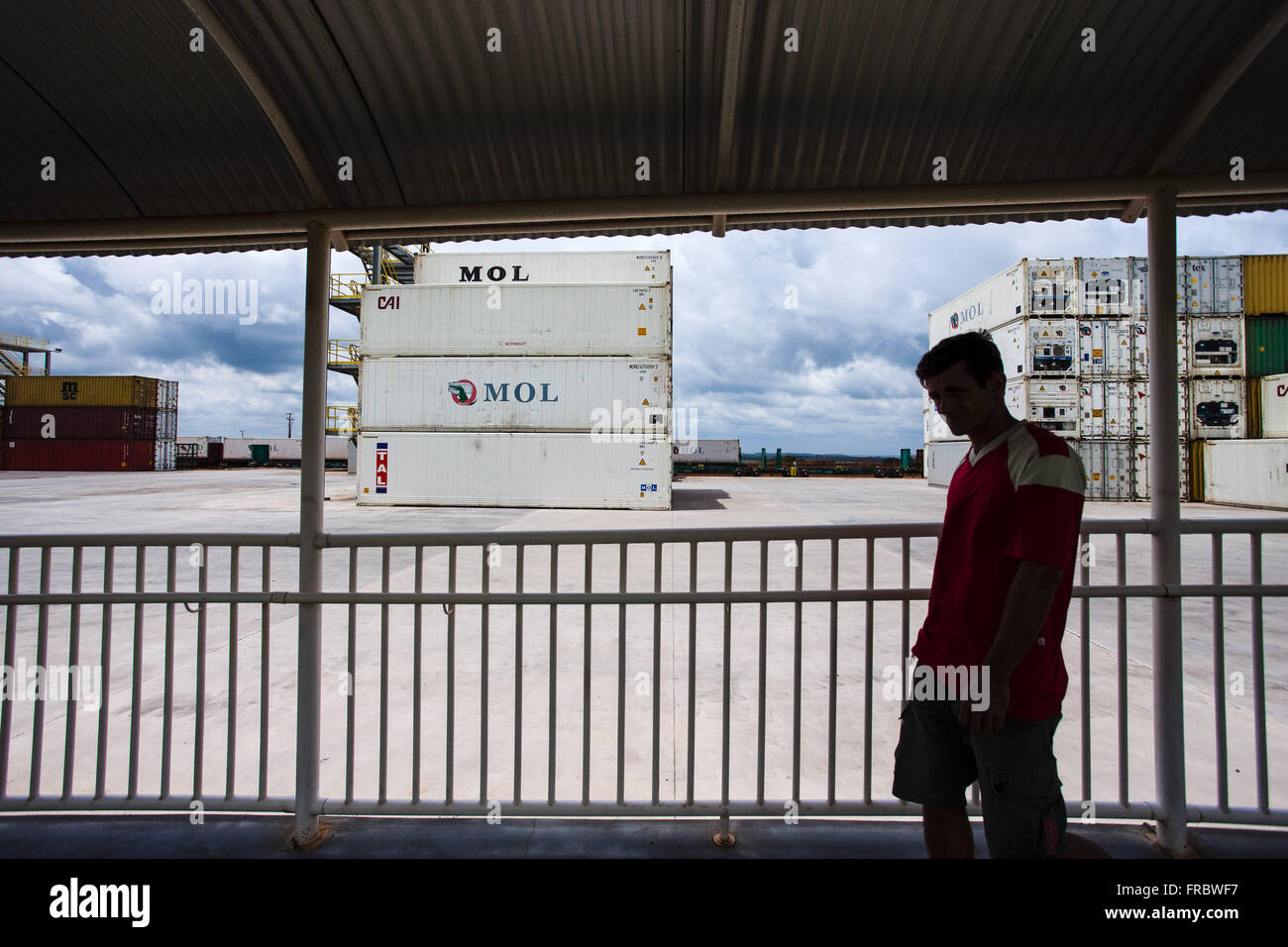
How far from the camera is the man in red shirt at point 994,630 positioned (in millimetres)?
1447

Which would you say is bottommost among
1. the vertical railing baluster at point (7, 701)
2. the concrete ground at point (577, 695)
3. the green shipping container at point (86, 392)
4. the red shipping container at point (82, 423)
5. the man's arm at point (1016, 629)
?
the concrete ground at point (577, 695)

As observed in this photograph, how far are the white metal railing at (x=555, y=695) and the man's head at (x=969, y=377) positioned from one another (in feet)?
1.95

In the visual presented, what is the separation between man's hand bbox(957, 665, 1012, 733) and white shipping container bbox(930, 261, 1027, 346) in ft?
59.1

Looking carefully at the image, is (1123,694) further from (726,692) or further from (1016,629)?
(726,692)

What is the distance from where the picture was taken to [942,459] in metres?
23.6

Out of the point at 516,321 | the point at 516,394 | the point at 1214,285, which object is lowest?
the point at 516,394

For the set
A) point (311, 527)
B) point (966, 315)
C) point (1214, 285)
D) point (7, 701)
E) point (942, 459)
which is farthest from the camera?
point (942, 459)

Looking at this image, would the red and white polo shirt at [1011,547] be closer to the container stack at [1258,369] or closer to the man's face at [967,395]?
the man's face at [967,395]

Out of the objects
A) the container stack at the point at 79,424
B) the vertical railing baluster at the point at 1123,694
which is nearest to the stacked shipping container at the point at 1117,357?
the vertical railing baluster at the point at 1123,694

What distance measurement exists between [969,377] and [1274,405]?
22237 millimetres

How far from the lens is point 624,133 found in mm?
2381

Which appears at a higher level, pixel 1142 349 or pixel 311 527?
pixel 1142 349

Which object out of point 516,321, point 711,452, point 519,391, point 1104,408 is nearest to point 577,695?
point 519,391

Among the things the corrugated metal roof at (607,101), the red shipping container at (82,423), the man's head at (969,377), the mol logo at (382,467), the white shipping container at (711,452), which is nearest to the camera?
the man's head at (969,377)
